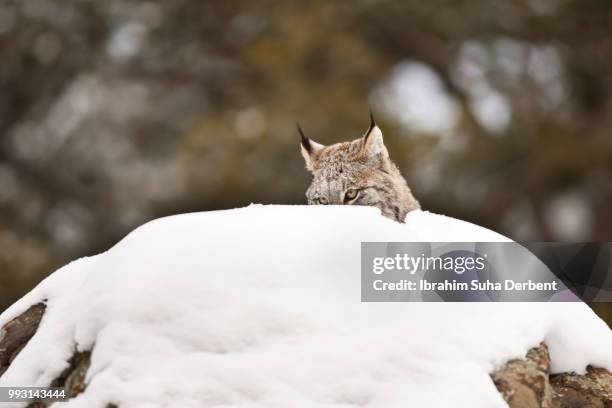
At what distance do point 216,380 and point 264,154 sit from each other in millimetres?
11008

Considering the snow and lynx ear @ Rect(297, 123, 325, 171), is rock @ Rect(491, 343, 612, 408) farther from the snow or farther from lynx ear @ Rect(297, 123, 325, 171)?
lynx ear @ Rect(297, 123, 325, 171)

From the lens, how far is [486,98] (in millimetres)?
15828

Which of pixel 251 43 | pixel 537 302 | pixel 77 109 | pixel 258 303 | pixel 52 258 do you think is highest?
pixel 251 43

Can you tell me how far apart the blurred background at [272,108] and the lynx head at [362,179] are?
814 centimetres

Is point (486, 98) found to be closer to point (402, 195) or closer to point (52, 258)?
point (52, 258)

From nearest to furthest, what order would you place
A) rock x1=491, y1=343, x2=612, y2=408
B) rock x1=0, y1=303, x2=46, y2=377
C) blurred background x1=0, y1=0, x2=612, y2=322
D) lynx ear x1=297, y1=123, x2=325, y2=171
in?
rock x1=491, y1=343, x2=612, y2=408 → rock x1=0, y1=303, x2=46, y2=377 → lynx ear x1=297, y1=123, x2=325, y2=171 → blurred background x1=0, y1=0, x2=612, y2=322

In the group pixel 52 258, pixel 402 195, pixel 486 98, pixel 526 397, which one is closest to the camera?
pixel 526 397

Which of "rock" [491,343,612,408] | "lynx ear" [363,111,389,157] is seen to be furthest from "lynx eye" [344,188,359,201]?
"rock" [491,343,612,408]

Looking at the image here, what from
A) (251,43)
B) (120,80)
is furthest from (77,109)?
(251,43)

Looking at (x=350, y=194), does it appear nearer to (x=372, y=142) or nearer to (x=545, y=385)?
(x=372, y=142)

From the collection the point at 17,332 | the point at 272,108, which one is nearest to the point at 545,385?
the point at 17,332

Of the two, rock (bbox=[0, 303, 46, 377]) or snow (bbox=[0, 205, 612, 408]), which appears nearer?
snow (bbox=[0, 205, 612, 408])

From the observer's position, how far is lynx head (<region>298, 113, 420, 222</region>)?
4.90 m

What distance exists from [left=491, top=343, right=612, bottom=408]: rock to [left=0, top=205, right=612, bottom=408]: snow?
6 cm
